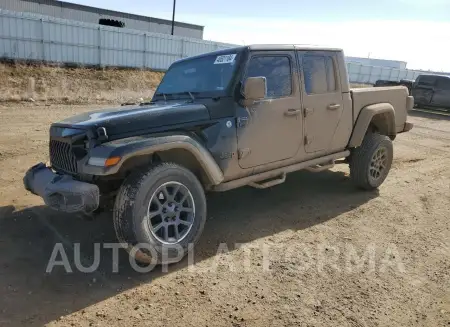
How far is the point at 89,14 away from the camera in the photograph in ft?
109

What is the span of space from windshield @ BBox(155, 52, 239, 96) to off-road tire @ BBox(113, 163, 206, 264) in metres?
1.11

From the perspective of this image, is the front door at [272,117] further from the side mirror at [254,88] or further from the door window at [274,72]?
the side mirror at [254,88]

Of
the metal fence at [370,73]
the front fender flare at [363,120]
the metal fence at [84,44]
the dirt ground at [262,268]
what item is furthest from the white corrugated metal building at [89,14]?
the front fender flare at [363,120]

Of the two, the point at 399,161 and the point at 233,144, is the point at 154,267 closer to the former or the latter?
the point at 233,144

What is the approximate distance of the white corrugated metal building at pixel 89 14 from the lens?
97.9 feet

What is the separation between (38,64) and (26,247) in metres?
16.9

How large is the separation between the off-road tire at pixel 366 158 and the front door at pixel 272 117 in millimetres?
1305

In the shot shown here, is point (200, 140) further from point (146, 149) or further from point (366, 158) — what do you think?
point (366, 158)

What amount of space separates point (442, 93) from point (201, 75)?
628 inches

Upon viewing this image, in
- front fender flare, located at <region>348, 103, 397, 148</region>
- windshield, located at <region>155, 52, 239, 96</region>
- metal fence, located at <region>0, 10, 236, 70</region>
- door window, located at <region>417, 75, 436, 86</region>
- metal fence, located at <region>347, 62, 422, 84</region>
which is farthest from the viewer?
metal fence, located at <region>347, 62, 422, 84</region>

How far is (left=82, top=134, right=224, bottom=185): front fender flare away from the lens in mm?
2941

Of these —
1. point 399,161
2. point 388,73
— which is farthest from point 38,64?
point 388,73

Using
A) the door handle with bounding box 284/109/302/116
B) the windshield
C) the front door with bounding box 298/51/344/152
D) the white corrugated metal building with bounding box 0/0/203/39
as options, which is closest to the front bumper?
the windshield

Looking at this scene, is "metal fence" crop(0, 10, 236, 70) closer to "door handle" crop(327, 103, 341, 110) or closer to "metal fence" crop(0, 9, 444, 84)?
"metal fence" crop(0, 9, 444, 84)
